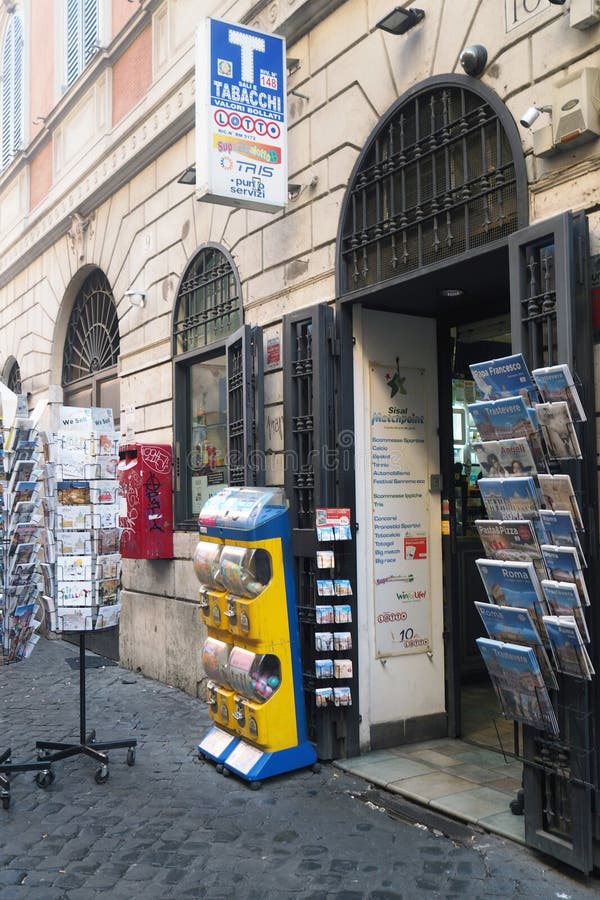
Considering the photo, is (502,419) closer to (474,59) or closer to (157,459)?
(474,59)

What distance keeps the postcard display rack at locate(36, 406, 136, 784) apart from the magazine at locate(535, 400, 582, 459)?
10.5 ft

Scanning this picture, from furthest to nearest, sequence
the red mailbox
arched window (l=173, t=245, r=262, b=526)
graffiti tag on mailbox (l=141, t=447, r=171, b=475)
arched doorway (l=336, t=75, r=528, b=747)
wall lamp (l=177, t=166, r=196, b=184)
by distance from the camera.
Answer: graffiti tag on mailbox (l=141, t=447, r=171, b=475), the red mailbox, wall lamp (l=177, t=166, r=196, b=184), arched window (l=173, t=245, r=262, b=526), arched doorway (l=336, t=75, r=528, b=747)

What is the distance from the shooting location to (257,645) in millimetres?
5387

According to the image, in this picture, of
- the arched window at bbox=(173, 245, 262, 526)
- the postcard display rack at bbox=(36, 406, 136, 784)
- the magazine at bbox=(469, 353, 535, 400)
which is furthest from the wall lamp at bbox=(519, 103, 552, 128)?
the postcard display rack at bbox=(36, 406, 136, 784)

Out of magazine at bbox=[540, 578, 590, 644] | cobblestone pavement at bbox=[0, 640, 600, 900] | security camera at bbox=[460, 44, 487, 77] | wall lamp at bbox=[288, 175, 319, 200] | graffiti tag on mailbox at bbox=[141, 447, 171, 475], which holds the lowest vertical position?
cobblestone pavement at bbox=[0, 640, 600, 900]

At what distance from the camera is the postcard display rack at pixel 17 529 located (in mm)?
5641

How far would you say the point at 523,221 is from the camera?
4.36m

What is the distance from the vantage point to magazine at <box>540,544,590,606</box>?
3664mm

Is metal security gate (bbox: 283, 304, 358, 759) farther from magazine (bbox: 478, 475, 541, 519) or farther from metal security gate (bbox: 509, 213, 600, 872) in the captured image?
magazine (bbox: 478, 475, 541, 519)

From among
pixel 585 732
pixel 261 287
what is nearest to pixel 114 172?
pixel 261 287

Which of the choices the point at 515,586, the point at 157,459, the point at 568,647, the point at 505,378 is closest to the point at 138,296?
the point at 157,459

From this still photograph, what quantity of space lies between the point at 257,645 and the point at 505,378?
245 centimetres

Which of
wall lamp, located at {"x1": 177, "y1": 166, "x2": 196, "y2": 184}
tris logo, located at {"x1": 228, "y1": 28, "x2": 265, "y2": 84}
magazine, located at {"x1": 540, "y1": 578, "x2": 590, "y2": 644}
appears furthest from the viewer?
wall lamp, located at {"x1": 177, "y1": 166, "x2": 196, "y2": 184}

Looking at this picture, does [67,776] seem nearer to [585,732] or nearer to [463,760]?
[463,760]
